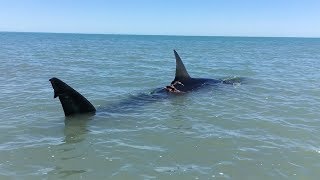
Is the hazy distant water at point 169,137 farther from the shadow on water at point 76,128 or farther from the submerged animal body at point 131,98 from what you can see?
the submerged animal body at point 131,98

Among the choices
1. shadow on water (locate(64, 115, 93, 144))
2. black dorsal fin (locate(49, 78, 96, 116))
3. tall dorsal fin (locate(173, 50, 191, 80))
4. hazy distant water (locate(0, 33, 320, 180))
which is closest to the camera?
hazy distant water (locate(0, 33, 320, 180))

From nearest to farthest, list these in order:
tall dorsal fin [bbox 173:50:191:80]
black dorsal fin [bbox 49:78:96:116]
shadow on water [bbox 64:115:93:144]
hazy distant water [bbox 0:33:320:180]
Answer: hazy distant water [bbox 0:33:320:180], shadow on water [bbox 64:115:93:144], black dorsal fin [bbox 49:78:96:116], tall dorsal fin [bbox 173:50:191:80]

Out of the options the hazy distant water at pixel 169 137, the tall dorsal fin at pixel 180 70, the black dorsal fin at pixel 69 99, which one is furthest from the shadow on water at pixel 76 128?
the tall dorsal fin at pixel 180 70

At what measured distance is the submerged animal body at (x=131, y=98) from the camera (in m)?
13.1

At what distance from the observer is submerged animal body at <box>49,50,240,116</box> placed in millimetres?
13133

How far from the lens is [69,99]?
44.0 ft

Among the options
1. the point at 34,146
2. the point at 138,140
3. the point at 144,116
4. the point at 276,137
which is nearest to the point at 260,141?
the point at 276,137

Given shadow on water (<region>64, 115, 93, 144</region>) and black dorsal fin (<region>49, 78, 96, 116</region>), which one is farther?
black dorsal fin (<region>49, 78, 96, 116</region>)

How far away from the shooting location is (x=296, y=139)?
38.4ft

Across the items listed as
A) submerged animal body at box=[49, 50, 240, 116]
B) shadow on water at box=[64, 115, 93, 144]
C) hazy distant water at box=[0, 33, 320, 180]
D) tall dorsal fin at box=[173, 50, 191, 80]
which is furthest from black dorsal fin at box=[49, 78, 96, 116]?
tall dorsal fin at box=[173, 50, 191, 80]

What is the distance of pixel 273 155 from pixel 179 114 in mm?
5201

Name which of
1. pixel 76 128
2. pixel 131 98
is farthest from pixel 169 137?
pixel 131 98

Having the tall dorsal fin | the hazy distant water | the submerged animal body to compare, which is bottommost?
the hazy distant water

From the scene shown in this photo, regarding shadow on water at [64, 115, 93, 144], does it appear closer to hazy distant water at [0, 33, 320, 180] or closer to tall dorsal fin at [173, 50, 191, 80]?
hazy distant water at [0, 33, 320, 180]
